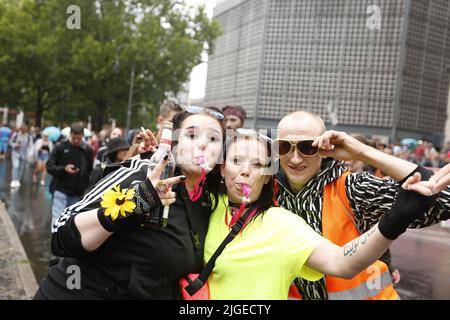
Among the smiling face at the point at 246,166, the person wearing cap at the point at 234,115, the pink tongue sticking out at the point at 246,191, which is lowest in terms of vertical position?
the pink tongue sticking out at the point at 246,191

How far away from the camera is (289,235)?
1.79m

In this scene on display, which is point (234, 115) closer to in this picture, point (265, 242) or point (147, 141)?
point (147, 141)

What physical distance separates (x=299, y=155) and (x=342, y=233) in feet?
1.20

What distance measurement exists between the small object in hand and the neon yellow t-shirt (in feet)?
1.08

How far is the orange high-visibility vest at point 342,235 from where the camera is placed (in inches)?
76.8

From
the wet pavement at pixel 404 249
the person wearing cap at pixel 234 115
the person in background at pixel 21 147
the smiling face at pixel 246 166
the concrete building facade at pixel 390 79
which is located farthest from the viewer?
the concrete building facade at pixel 390 79

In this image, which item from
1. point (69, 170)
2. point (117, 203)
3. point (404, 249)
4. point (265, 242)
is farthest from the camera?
point (404, 249)

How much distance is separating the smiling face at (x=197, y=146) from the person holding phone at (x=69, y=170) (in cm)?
495

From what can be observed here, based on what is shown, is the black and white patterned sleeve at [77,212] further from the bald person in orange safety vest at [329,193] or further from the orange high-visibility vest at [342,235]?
the orange high-visibility vest at [342,235]

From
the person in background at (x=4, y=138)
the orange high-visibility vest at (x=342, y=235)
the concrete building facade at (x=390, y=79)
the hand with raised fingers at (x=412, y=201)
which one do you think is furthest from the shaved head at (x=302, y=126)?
the concrete building facade at (x=390, y=79)

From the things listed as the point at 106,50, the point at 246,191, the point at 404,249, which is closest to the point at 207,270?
the point at 246,191

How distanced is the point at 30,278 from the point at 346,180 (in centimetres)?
420

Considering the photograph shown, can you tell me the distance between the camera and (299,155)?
1.98 meters

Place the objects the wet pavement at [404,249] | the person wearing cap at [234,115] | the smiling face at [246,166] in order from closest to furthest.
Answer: the smiling face at [246,166] < the person wearing cap at [234,115] < the wet pavement at [404,249]
